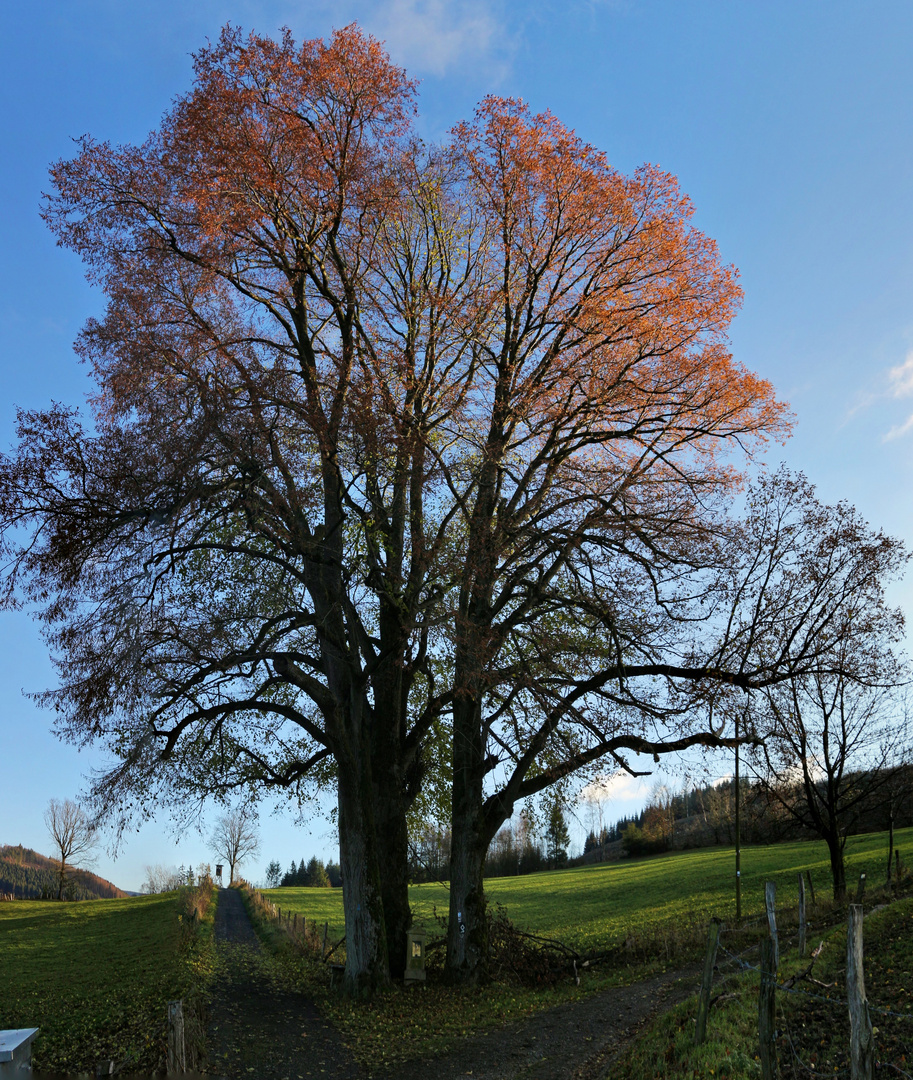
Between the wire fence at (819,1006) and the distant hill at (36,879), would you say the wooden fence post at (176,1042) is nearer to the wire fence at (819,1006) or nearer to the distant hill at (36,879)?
the wire fence at (819,1006)

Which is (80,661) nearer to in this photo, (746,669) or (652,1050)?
(652,1050)

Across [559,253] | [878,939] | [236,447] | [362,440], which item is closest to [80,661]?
[236,447]

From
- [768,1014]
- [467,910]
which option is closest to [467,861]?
[467,910]

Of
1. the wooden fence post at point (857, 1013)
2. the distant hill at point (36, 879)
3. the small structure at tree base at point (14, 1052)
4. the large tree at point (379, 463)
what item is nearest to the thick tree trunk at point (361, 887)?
the large tree at point (379, 463)

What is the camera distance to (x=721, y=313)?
1555 cm

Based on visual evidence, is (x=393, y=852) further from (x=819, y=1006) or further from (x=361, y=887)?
(x=819, y=1006)

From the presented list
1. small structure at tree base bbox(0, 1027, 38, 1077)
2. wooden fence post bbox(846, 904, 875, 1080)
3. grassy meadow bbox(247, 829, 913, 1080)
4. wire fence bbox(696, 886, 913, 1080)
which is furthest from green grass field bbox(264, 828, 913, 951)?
small structure at tree base bbox(0, 1027, 38, 1077)

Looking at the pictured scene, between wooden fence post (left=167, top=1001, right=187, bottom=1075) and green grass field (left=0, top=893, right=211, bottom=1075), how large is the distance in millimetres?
602

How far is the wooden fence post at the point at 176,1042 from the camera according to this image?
30.0ft

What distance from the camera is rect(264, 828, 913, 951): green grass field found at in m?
28.3

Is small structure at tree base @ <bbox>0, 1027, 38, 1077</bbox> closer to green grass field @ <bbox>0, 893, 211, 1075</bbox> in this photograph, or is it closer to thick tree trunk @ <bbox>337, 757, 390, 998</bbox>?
green grass field @ <bbox>0, 893, 211, 1075</bbox>

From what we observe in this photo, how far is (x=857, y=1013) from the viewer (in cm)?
557

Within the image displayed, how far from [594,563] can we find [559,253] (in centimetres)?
657

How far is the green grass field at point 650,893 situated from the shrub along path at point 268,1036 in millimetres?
6392
